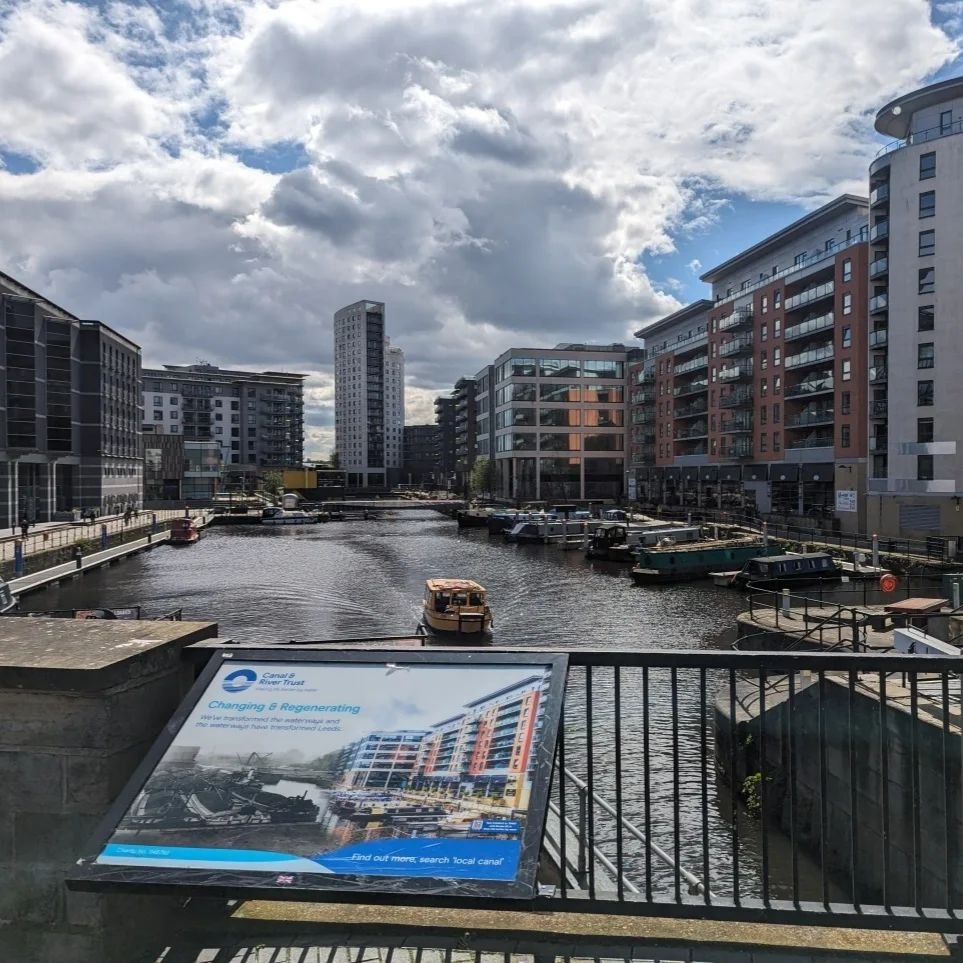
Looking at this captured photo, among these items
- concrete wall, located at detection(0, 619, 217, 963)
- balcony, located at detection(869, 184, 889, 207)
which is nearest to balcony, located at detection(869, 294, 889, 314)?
balcony, located at detection(869, 184, 889, 207)

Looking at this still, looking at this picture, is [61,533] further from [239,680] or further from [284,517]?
[239,680]

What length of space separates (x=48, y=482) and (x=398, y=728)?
81.9m

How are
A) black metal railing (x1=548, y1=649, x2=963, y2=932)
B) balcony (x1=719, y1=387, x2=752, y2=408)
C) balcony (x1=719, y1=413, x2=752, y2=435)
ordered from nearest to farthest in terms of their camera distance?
black metal railing (x1=548, y1=649, x2=963, y2=932)
balcony (x1=719, y1=413, x2=752, y2=435)
balcony (x1=719, y1=387, x2=752, y2=408)

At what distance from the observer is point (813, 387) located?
217 feet

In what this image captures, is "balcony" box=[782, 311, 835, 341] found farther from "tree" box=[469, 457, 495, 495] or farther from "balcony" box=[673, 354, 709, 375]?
"tree" box=[469, 457, 495, 495]

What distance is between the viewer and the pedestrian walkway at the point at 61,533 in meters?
50.4

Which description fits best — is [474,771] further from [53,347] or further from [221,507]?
[221,507]

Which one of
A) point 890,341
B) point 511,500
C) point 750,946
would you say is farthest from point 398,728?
point 511,500

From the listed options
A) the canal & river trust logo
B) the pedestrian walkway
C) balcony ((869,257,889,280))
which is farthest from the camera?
balcony ((869,257,889,280))

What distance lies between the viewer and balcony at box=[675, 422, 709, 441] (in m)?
89.6

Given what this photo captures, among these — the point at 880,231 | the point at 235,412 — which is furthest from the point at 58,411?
the point at 235,412

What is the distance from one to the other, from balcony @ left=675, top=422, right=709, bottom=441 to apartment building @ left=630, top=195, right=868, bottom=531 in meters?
→ 0.15

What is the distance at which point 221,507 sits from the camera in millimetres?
116562

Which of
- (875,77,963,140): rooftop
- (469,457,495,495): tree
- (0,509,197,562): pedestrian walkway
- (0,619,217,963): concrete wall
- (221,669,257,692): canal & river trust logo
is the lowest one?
(0,509,197,562): pedestrian walkway
